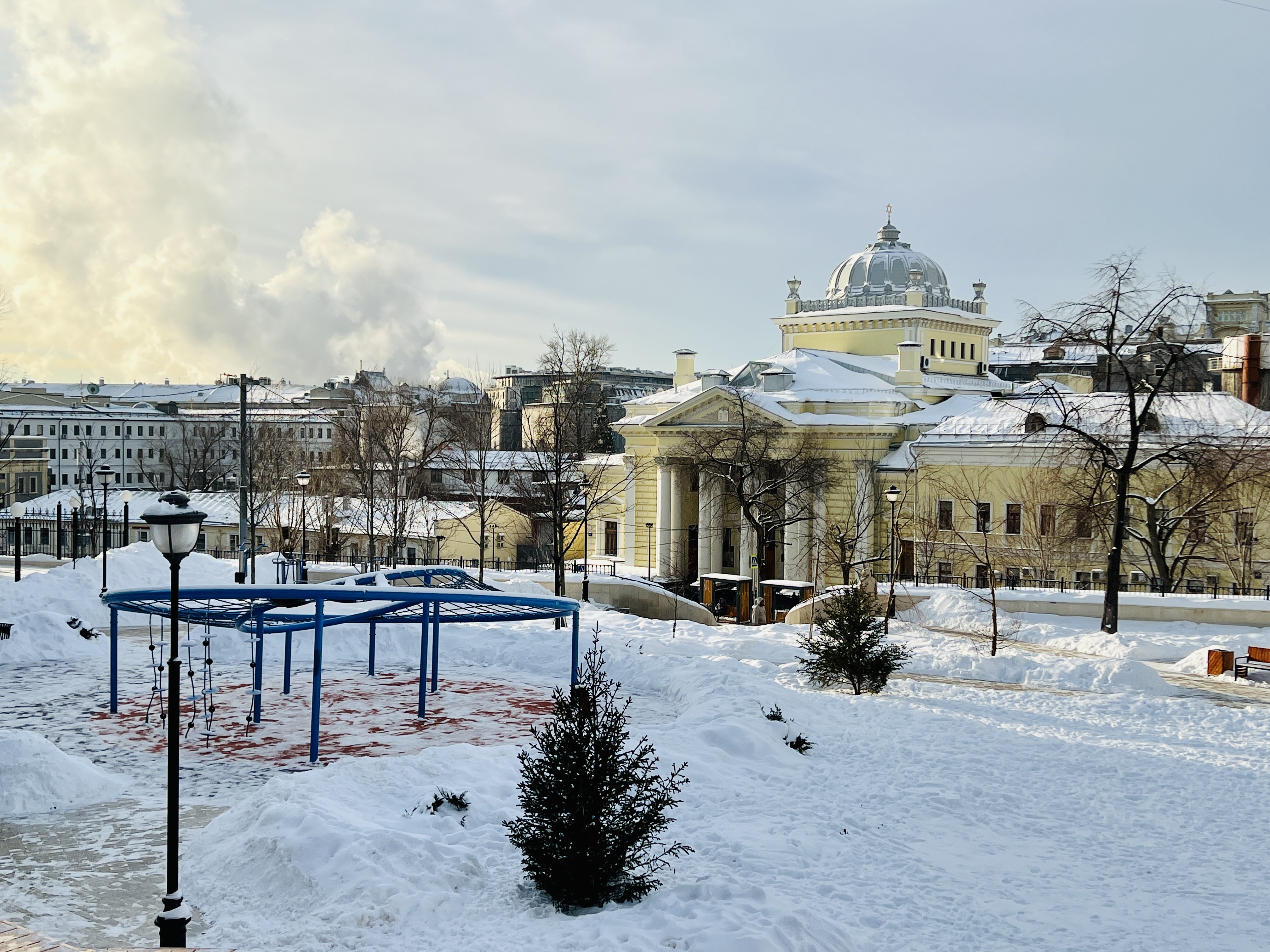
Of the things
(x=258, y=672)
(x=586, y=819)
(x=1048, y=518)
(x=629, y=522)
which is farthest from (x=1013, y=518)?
(x=586, y=819)

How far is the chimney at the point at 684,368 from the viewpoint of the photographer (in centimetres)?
6172

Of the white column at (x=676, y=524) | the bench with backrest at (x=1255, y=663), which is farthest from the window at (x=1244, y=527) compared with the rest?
the white column at (x=676, y=524)

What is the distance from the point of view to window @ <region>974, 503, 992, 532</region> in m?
42.7

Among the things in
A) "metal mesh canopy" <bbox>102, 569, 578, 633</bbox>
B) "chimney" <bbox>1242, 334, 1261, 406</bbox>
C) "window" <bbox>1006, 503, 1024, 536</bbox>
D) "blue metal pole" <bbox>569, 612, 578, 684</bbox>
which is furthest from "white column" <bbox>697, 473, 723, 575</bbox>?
"blue metal pole" <bbox>569, 612, 578, 684</bbox>

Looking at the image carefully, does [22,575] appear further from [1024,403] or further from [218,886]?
[1024,403]

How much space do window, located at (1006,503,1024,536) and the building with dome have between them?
4625mm

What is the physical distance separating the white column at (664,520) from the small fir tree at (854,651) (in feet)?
108

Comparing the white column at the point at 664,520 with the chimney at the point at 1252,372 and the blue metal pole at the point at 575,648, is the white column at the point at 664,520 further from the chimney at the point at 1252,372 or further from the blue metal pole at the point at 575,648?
the blue metal pole at the point at 575,648

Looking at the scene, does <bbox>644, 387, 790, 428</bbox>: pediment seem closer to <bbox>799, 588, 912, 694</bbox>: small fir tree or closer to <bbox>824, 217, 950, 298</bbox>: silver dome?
<bbox>824, 217, 950, 298</bbox>: silver dome

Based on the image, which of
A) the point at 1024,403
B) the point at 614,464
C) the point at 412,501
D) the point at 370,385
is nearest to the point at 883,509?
the point at 1024,403

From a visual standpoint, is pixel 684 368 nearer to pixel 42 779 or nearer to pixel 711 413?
pixel 711 413

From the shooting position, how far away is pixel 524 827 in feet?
29.1

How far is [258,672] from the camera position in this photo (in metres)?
16.2

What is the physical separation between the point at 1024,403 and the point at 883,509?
7767 mm
